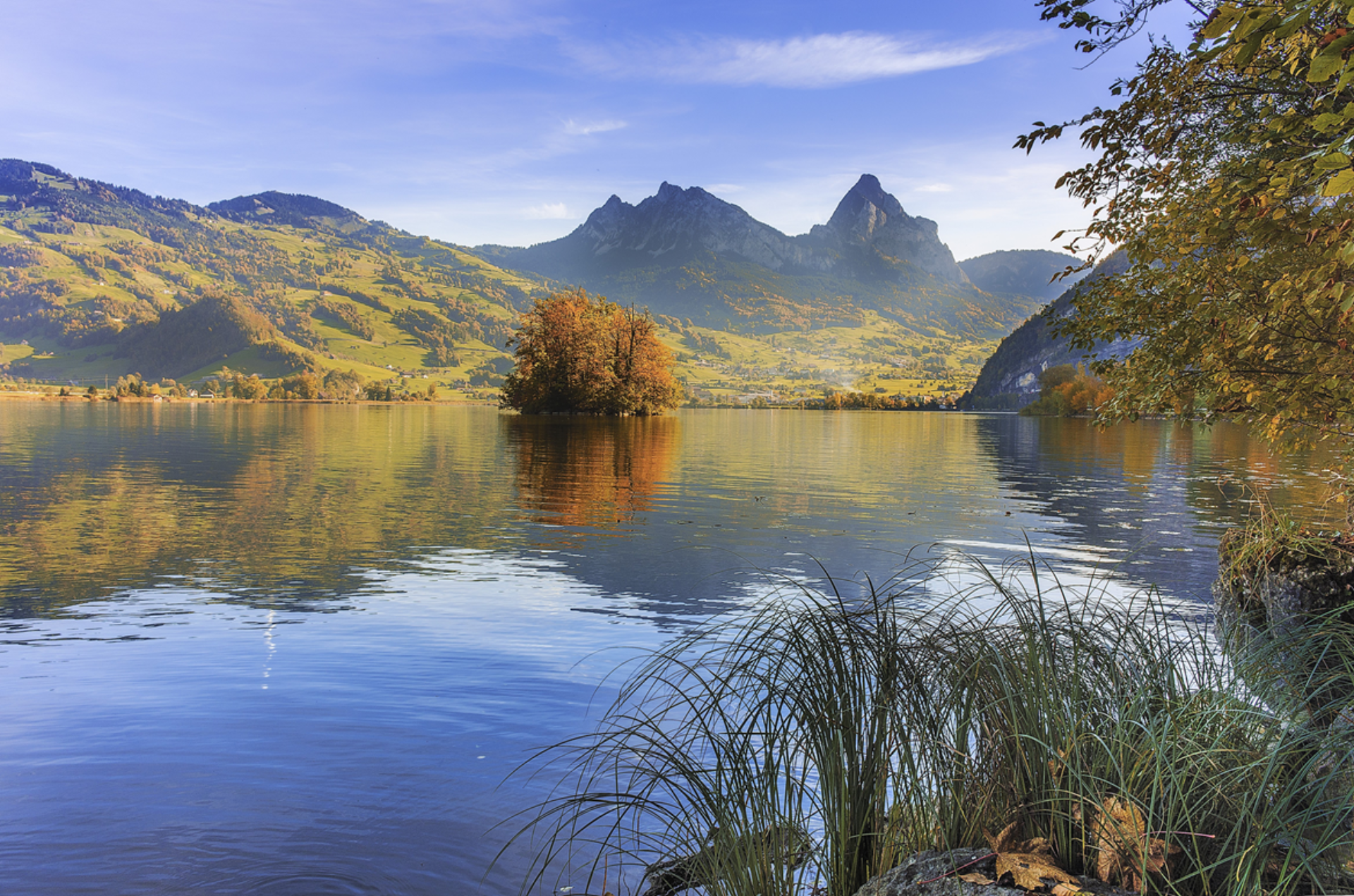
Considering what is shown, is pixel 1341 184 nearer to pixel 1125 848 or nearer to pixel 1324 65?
pixel 1324 65

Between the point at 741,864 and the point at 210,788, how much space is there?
4.44m

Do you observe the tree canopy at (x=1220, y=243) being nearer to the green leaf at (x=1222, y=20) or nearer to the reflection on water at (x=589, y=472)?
the green leaf at (x=1222, y=20)

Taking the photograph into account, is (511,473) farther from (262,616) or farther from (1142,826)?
(1142,826)

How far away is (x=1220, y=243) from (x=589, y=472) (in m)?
24.1

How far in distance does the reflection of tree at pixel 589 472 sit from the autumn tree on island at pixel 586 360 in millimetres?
22756

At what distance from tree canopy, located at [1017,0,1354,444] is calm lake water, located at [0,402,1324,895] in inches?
41.2

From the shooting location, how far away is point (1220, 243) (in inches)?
344

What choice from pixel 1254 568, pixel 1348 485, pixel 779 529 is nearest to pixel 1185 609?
pixel 1348 485

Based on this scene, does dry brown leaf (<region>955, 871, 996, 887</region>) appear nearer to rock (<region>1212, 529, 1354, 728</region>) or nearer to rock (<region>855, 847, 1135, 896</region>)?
rock (<region>855, 847, 1135, 896</region>)

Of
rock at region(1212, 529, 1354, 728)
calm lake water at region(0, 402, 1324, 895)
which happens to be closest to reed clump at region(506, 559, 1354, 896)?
calm lake water at region(0, 402, 1324, 895)

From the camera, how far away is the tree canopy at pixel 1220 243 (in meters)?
7.21

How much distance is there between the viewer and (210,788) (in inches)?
226

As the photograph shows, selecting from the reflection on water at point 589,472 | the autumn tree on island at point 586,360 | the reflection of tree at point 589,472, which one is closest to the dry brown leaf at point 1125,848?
the reflection on water at point 589,472

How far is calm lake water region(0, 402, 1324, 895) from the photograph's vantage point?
5223 mm
